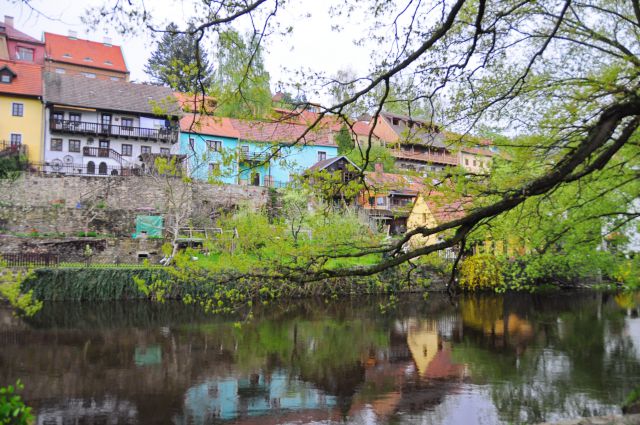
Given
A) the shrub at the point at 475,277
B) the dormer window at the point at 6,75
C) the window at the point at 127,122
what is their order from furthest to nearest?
1. the window at the point at 127,122
2. the dormer window at the point at 6,75
3. the shrub at the point at 475,277

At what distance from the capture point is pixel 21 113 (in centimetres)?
3200

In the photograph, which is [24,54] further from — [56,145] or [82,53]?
[56,145]

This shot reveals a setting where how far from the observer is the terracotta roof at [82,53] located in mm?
48594

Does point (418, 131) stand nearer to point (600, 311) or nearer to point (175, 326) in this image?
point (175, 326)

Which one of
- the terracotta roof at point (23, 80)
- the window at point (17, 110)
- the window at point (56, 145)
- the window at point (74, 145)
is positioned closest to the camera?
the window at point (17, 110)

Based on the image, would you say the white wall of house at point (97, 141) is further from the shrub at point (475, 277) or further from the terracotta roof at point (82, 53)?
the shrub at point (475, 277)

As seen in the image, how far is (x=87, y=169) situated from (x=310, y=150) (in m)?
16.0

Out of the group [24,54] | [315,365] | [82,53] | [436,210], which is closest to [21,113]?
[24,54]

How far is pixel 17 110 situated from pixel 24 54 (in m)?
19.2

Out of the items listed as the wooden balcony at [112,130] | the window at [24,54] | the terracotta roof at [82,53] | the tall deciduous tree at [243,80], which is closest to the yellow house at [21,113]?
the wooden balcony at [112,130]

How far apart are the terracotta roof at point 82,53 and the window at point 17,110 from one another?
698 inches

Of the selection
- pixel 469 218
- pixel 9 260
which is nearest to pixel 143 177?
pixel 9 260

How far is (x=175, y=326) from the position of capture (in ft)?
57.8

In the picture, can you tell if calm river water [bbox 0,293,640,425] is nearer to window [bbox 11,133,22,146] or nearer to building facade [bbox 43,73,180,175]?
building facade [bbox 43,73,180,175]
